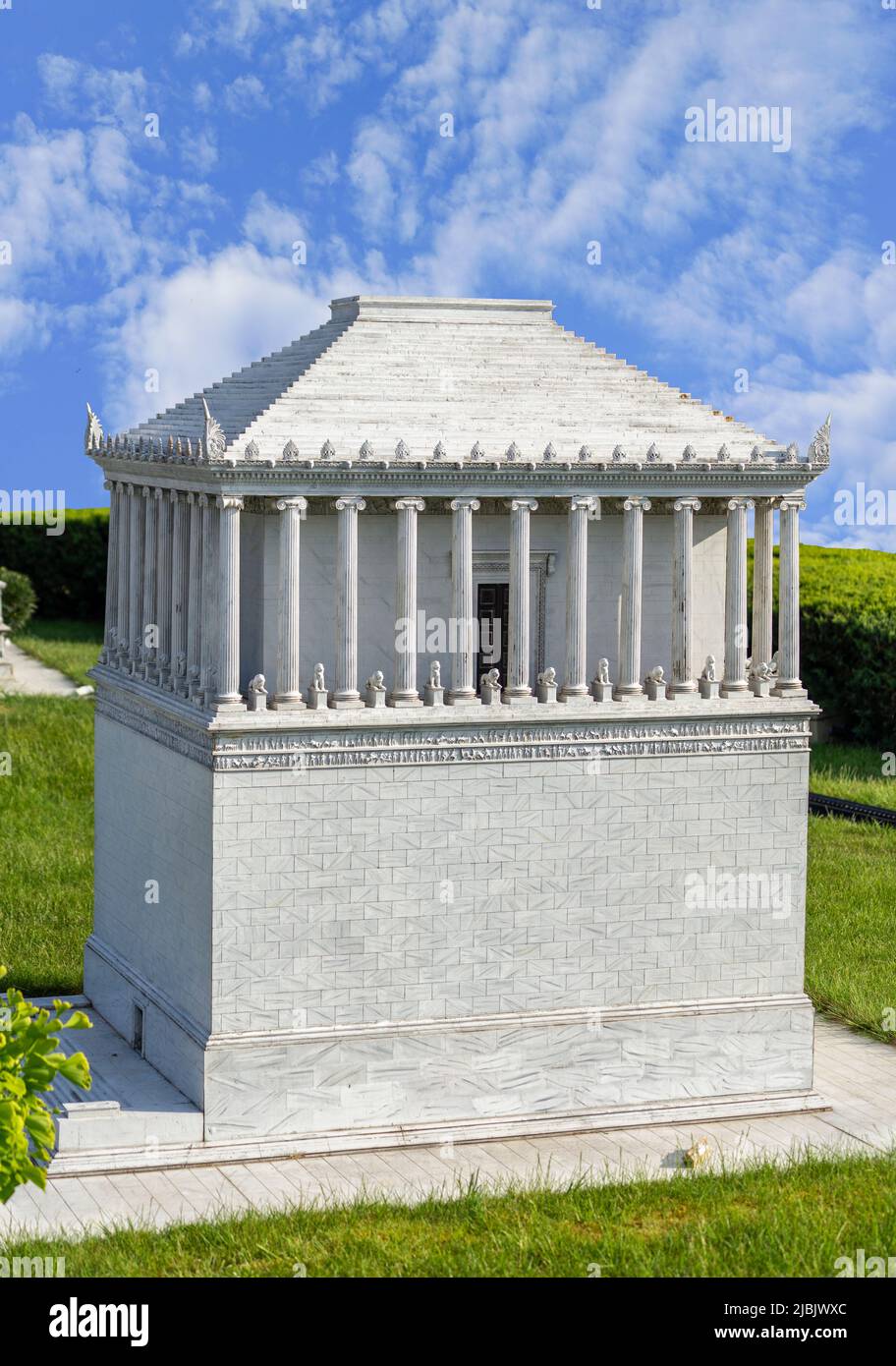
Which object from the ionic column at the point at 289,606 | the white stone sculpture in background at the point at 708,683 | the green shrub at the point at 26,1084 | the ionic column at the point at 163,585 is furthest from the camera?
the ionic column at the point at 163,585

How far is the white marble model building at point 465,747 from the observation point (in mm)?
23297

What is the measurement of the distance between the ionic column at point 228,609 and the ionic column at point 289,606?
0.49m


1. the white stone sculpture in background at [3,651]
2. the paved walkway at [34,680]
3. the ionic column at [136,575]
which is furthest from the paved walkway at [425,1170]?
the white stone sculpture in background at [3,651]

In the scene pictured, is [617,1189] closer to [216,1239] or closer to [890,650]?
[216,1239]

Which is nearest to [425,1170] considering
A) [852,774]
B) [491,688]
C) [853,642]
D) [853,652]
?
[491,688]

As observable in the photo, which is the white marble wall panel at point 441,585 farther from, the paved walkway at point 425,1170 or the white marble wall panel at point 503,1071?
A: the paved walkway at point 425,1170

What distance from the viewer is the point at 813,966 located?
31.1 meters

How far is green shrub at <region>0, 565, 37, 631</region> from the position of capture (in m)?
63.7

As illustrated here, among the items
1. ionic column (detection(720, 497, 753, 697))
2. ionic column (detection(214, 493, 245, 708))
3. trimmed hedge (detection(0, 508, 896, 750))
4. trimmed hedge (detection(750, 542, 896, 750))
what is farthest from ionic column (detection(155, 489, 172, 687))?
trimmed hedge (detection(0, 508, 896, 750))

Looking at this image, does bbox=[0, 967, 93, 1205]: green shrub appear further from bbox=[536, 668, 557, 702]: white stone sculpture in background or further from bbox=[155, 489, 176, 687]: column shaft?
bbox=[536, 668, 557, 702]: white stone sculpture in background

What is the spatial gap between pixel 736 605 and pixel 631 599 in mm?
1601

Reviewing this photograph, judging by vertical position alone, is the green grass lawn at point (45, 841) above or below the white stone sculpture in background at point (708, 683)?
below

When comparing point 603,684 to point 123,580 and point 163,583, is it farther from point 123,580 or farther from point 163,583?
point 123,580
